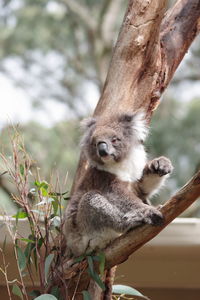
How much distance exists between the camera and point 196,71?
9461mm

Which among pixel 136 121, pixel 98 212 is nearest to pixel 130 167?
pixel 136 121

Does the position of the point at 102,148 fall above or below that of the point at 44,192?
above

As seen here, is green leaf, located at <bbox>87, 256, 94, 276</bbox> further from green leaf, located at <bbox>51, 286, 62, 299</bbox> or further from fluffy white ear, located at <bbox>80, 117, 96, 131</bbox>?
fluffy white ear, located at <bbox>80, 117, 96, 131</bbox>

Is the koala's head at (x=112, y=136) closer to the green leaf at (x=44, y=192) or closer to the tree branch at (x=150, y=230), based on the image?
the green leaf at (x=44, y=192)

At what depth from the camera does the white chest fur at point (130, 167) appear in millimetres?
2898

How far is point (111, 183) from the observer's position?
284cm

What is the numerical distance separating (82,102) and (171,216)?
8.00 metres

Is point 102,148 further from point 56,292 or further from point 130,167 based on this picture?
point 56,292

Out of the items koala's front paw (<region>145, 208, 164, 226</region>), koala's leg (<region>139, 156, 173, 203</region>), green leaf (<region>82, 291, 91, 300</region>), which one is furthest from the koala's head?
green leaf (<region>82, 291, 91, 300</region>)

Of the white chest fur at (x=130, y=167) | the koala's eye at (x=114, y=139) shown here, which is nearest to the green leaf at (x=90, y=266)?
the white chest fur at (x=130, y=167)

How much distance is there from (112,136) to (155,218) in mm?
755

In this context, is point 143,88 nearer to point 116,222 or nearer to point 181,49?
point 181,49

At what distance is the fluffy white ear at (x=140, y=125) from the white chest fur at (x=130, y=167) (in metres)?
0.07

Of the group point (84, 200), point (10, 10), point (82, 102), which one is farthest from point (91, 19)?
point (84, 200)
